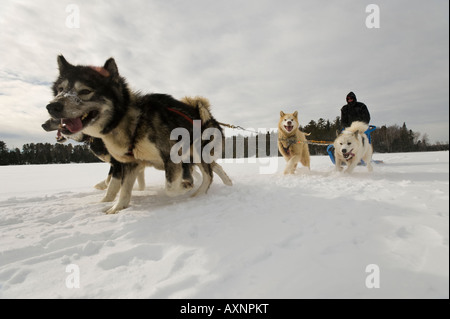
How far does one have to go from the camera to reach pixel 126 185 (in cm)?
339

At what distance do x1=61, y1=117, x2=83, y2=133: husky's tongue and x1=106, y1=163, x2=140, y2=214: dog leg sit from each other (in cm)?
87

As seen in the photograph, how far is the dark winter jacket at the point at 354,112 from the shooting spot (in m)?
6.77

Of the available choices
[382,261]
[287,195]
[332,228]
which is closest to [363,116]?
[287,195]

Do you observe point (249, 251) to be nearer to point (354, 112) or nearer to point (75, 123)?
point (75, 123)

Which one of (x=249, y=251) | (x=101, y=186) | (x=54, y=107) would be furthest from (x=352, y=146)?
(x=101, y=186)

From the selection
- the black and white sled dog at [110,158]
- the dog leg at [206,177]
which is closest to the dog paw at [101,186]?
the black and white sled dog at [110,158]

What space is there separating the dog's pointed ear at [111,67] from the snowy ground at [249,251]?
197 centimetres

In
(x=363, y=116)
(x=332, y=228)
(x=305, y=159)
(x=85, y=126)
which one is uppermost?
(x=363, y=116)

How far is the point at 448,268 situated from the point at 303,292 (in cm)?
62

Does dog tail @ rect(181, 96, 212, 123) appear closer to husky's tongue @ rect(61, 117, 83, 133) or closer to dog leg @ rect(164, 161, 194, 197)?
dog leg @ rect(164, 161, 194, 197)

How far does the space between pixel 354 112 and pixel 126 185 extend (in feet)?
22.4

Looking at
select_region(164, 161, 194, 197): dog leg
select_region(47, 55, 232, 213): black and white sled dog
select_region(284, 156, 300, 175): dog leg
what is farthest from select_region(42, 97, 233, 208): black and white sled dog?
select_region(284, 156, 300, 175): dog leg
